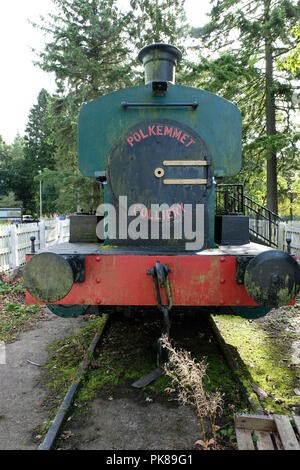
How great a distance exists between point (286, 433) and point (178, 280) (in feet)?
4.26

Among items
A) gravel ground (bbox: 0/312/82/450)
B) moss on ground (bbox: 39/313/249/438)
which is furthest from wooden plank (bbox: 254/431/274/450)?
gravel ground (bbox: 0/312/82/450)

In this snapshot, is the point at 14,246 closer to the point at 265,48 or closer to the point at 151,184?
the point at 151,184

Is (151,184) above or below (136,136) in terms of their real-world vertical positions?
below

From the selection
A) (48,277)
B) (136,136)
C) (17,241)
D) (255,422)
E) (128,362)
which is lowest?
(128,362)

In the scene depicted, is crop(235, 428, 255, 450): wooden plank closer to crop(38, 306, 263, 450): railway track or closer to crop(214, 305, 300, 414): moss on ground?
crop(38, 306, 263, 450): railway track

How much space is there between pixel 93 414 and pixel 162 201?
6.73 ft

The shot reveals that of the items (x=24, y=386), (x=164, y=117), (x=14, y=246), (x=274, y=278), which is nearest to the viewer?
(x=274, y=278)

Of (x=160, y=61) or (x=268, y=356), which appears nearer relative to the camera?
(x=160, y=61)

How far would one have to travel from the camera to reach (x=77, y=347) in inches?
161

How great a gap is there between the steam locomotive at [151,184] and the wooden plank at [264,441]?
111 cm

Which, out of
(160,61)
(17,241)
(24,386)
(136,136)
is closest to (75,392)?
(24,386)

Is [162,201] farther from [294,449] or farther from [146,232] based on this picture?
[294,449]

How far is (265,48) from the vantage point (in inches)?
480

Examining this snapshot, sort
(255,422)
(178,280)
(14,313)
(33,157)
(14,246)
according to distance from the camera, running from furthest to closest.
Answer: (33,157) → (14,246) → (14,313) → (178,280) → (255,422)
